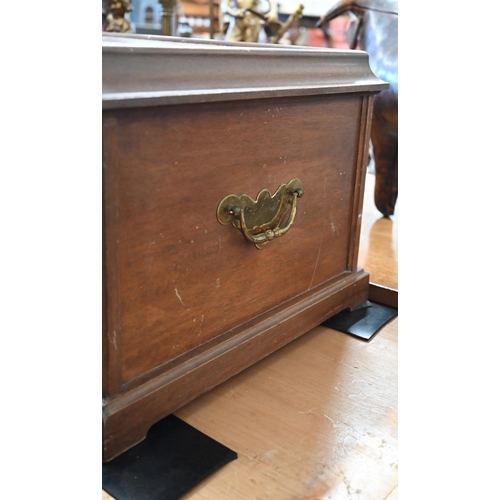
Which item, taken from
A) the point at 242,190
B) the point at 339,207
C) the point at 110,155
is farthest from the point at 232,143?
the point at 339,207

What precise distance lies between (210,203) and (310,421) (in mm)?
282

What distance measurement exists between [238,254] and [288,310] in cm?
16

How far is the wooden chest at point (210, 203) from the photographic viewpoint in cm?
59

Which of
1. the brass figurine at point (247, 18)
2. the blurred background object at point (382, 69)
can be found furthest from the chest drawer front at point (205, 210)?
the brass figurine at point (247, 18)

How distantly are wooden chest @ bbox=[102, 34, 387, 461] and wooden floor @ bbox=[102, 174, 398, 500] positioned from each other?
0.11 ft

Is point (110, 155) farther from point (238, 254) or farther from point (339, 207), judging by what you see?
point (339, 207)

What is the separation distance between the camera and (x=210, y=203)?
0.69 metres

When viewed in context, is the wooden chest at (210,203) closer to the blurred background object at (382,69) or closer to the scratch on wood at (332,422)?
the scratch on wood at (332,422)

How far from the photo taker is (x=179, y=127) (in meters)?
0.62

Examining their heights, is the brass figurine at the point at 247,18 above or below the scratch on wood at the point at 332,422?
above

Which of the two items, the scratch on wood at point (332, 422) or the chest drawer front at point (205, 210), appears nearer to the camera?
the chest drawer front at point (205, 210)

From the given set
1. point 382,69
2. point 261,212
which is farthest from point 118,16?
point 261,212

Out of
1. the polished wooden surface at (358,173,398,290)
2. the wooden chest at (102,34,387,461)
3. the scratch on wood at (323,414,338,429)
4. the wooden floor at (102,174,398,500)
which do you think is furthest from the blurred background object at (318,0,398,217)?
the scratch on wood at (323,414,338,429)

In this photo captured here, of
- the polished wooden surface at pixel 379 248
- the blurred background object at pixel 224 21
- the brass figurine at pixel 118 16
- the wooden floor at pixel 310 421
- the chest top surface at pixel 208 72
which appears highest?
the blurred background object at pixel 224 21
